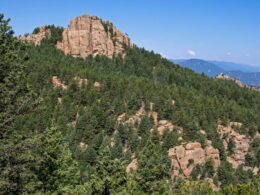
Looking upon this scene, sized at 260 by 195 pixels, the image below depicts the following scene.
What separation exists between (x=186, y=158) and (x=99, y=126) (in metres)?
22.4

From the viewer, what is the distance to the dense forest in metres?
18.4

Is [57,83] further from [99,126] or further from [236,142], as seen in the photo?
[236,142]

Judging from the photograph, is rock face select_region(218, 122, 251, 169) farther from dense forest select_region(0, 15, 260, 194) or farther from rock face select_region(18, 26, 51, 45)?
rock face select_region(18, 26, 51, 45)

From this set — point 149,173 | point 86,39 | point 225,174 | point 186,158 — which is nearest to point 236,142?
point 225,174

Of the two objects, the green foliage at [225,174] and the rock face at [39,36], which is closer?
the green foliage at [225,174]

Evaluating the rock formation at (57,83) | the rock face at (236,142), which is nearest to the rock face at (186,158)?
the rock face at (236,142)

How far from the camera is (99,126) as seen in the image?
8412cm

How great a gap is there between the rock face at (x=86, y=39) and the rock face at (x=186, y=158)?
260ft

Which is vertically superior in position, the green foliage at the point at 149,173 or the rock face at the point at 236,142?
the green foliage at the point at 149,173

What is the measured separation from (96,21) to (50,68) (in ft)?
178

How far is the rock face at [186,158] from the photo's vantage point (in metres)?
77.1

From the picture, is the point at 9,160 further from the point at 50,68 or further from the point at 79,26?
the point at 79,26

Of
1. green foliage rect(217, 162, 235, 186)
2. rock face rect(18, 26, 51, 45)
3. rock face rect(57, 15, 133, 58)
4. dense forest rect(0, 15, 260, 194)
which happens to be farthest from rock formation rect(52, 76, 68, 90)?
rock face rect(18, 26, 51, 45)

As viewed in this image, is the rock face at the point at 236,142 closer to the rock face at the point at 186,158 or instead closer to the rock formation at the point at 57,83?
the rock face at the point at 186,158
